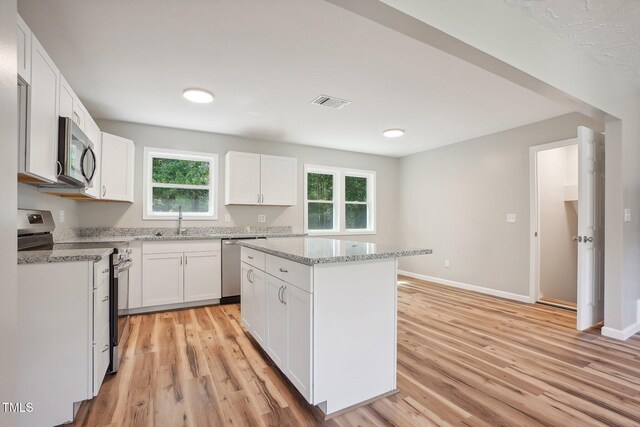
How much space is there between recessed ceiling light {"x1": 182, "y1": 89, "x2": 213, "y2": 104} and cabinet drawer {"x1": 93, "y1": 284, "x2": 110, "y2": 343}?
196cm

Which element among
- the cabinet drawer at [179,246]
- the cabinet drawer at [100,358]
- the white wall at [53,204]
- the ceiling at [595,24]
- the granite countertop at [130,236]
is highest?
the ceiling at [595,24]

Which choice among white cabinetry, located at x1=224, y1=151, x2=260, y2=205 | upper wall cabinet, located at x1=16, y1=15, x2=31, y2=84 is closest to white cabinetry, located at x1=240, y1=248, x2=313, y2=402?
upper wall cabinet, located at x1=16, y1=15, x2=31, y2=84

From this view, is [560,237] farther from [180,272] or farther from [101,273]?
[101,273]

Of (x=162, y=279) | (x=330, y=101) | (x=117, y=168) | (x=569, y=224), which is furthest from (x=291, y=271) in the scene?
(x=569, y=224)

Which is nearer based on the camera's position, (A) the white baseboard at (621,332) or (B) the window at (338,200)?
(A) the white baseboard at (621,332)

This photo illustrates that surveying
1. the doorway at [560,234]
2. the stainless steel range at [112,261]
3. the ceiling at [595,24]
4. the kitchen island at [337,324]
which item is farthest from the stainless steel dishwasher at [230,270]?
the doorway at [560,234]

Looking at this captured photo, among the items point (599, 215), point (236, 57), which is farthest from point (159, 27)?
point (599, 215)

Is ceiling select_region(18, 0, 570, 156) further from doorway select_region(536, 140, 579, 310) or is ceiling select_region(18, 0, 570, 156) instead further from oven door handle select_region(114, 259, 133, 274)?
oven door handle select_region(114, 259, 133, 274)

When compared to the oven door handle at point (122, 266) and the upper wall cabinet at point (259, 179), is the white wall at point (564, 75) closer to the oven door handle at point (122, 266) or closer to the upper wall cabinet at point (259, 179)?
the oven door handle at point (122, 266)

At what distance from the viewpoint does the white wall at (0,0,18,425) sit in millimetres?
860

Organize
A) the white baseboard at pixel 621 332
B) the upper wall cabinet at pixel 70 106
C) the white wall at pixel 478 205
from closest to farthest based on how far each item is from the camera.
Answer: the upper wall cabinet at pixel 70 106 < the white baseboard at pixel 621 332 < the white wall at pixel 478 205

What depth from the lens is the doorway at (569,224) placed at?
2955 millimetres

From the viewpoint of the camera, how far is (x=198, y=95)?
309 centimetres

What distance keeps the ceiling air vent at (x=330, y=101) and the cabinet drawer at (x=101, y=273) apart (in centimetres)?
240
